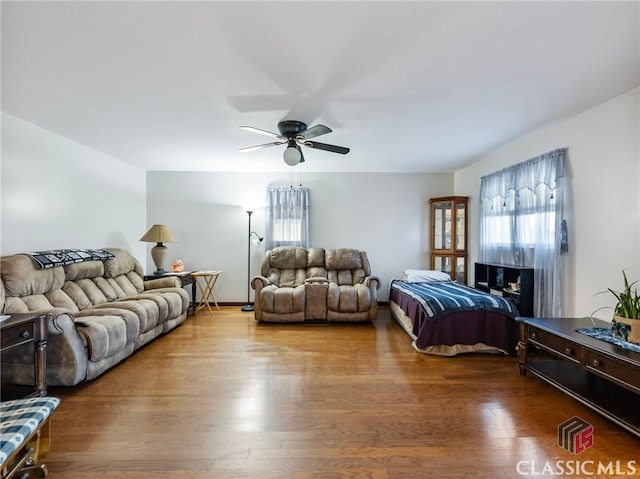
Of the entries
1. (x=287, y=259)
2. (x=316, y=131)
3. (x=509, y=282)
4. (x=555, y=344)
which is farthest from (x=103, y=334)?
(x=509, y=282)

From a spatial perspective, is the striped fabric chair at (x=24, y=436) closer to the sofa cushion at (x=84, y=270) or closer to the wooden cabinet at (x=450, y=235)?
the sofa cushion at (x=84, y=270)

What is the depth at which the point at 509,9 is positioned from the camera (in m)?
1.57

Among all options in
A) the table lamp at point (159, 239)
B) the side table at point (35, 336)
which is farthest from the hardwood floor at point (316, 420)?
the table lamp at point (159, 239)

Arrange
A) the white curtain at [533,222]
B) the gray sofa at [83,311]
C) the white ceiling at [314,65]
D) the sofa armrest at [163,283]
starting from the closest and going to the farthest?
the white ceiling at [314,65]
the gray sofa at [83,311]
the white curtain at [533,222]
the sofa armrest at [163,283]

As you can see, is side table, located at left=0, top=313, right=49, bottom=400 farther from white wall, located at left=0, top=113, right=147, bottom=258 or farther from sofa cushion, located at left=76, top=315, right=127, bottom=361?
white wall, located at left=0, top=113, right=147, bottom=258

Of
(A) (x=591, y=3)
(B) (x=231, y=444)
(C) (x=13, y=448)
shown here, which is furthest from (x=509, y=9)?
(C) (x=13, y=448)

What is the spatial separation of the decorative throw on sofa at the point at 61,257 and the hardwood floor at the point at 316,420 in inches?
48.7

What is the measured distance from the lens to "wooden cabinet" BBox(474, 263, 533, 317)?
3380 millimetres

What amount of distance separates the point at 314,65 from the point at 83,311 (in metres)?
3.23

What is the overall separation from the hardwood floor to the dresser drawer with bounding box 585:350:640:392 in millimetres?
364

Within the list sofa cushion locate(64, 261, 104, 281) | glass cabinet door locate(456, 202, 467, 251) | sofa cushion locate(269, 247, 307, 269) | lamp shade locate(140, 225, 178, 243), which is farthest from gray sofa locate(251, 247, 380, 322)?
sofa cushion locate(64, 261, 104, 281)

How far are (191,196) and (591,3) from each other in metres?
5.45

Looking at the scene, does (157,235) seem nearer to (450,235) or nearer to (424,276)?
(424,276)

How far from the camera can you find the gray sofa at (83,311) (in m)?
2.37
